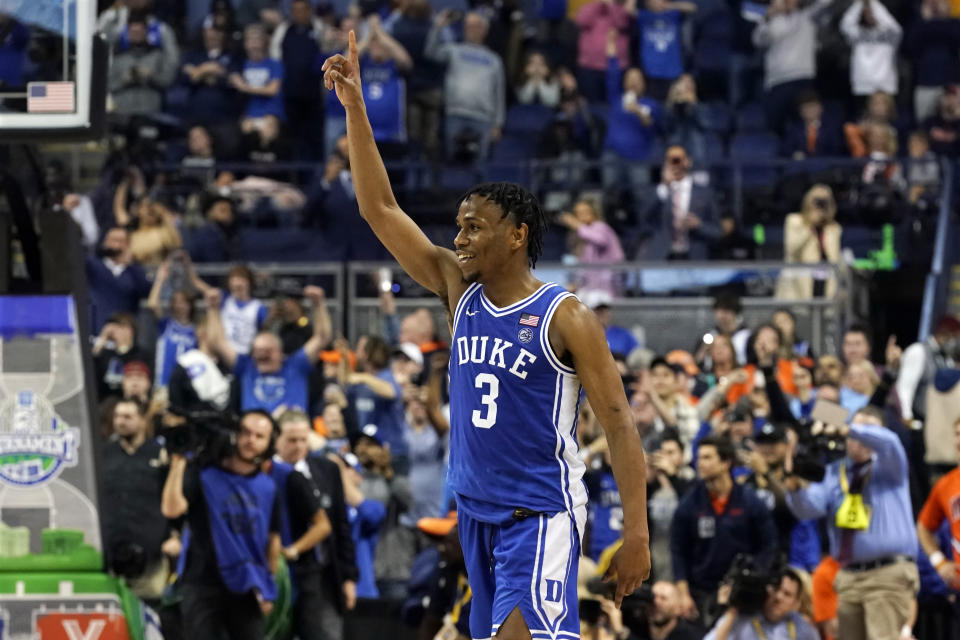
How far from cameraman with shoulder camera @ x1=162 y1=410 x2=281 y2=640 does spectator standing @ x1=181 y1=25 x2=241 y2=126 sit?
28.5ft

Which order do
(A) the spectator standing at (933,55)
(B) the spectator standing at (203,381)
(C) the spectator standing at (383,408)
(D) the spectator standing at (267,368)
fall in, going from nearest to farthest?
(C) the spectator standing at (383,408), (B) the spectator standing at (203,381), (D) the spectator standing at (267,368), (A) the spectator standing at (933,55)

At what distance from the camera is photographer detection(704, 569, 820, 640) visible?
33.7ft

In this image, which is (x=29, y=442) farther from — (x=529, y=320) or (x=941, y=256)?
(x=941, y=256)

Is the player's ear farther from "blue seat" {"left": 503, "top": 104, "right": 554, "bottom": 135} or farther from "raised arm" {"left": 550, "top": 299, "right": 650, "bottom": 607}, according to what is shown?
"blue seat" {"left": 503, "top": 104, "right": 554, "bottom": 135}

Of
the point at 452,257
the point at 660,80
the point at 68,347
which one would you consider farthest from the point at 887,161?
the point at 452,257

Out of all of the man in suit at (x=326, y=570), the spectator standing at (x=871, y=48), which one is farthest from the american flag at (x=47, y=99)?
the spectator standing at (x=871, y=48)

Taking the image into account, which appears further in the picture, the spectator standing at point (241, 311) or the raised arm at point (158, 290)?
the raised arm at point (158, 290)

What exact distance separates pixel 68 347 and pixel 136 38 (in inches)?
392

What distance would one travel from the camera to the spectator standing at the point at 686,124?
58.4 feet

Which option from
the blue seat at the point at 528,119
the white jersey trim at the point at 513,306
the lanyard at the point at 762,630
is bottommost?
the lanyard at the point at 762,630

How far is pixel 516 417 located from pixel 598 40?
46.2ft

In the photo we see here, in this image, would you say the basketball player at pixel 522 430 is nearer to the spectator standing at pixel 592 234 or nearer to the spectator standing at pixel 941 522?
the spectator standing at pixel 941 522

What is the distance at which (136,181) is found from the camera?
55.3 ft

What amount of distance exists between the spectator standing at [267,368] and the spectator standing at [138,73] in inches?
213
